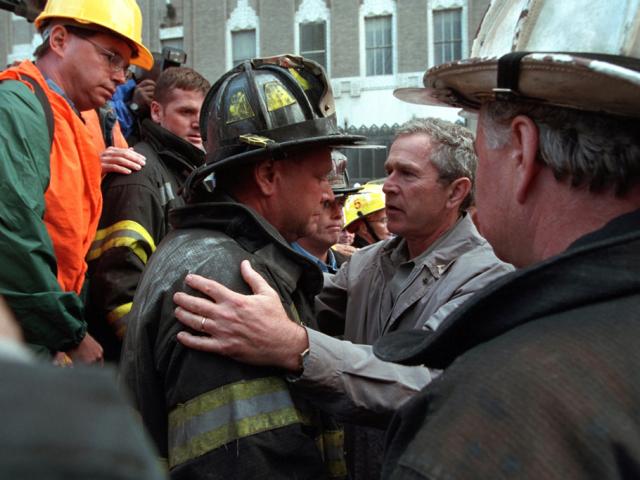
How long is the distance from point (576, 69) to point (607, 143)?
6.6 inches

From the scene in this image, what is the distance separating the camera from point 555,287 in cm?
128

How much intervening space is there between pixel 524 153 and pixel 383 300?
5.88ft

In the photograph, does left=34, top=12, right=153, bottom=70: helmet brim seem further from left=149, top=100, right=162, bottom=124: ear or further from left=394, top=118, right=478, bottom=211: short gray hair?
left=394, top=118, right=478, bottom=211: short gray hair

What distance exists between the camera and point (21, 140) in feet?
10.0

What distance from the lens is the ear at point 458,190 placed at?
11.8ft

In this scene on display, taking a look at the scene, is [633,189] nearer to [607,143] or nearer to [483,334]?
[607,143]

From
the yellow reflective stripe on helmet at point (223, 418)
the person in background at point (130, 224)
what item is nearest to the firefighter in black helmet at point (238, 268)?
the yellow reflective stripe on helmet at point (223, 418)

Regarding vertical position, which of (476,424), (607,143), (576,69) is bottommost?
(476,424)

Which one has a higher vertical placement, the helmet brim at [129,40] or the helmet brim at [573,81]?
the helmet brim at [129,40]

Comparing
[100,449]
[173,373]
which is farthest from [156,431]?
[100,449]

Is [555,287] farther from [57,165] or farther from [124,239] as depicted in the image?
[124,239]

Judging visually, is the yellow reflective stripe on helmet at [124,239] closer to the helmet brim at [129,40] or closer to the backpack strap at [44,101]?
the backpack strap at [44,101]

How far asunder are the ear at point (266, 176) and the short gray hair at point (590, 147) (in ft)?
3.69

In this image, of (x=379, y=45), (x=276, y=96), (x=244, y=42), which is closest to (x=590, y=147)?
(x=276, y=96)
